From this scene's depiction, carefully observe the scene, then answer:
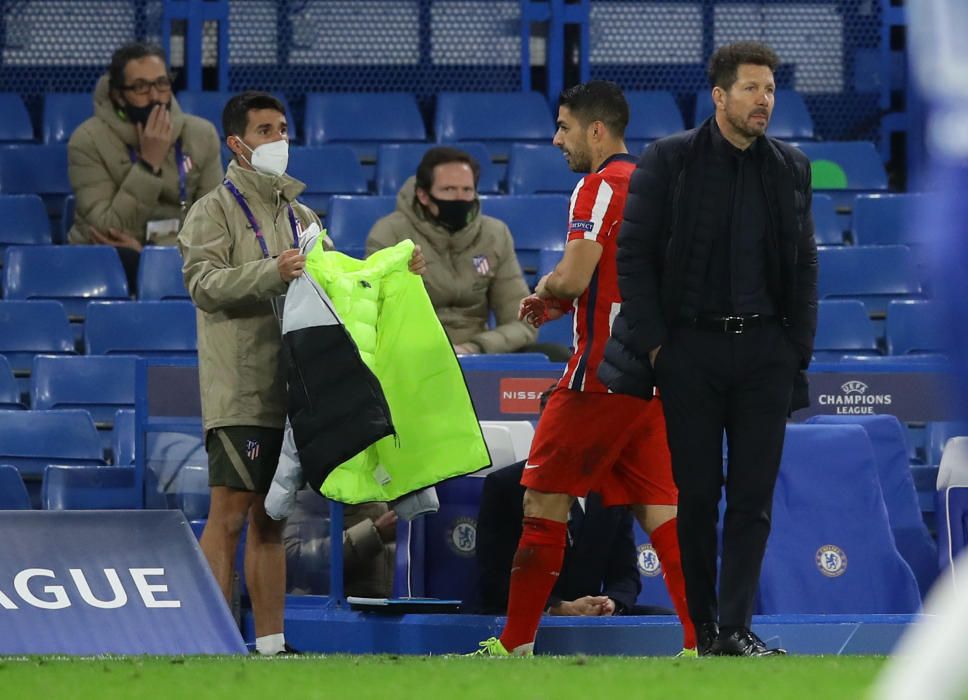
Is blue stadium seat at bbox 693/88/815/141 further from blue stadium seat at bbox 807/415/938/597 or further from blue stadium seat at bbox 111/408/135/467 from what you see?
blue stadium seat at bbox 111/408/135/467

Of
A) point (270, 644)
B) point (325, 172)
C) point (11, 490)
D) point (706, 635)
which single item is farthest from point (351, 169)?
point (706, 635)

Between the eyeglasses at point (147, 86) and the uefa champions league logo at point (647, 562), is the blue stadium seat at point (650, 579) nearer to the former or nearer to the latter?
the uefa champions league logo at point (647, 562)

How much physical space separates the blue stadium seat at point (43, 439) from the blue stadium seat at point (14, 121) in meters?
3.23

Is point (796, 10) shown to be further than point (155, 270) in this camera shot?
Yes

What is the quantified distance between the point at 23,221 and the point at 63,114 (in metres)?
1.29

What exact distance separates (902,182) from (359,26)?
3.66m

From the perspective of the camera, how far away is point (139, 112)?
334 inches

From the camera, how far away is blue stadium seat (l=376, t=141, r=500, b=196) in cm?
970

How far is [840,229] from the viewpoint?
9.73m

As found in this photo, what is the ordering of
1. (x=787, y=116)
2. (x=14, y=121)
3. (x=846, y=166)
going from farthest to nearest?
1. (x=787, y=116)
2. (x=846, y=166)
3. (x=14, y=121)

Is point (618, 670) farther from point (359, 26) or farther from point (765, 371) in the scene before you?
point (359, 26)

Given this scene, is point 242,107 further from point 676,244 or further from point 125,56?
point 125,56

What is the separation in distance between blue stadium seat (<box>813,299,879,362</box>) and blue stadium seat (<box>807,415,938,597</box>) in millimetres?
1627

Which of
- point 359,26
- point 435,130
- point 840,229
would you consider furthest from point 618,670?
point 359,26
